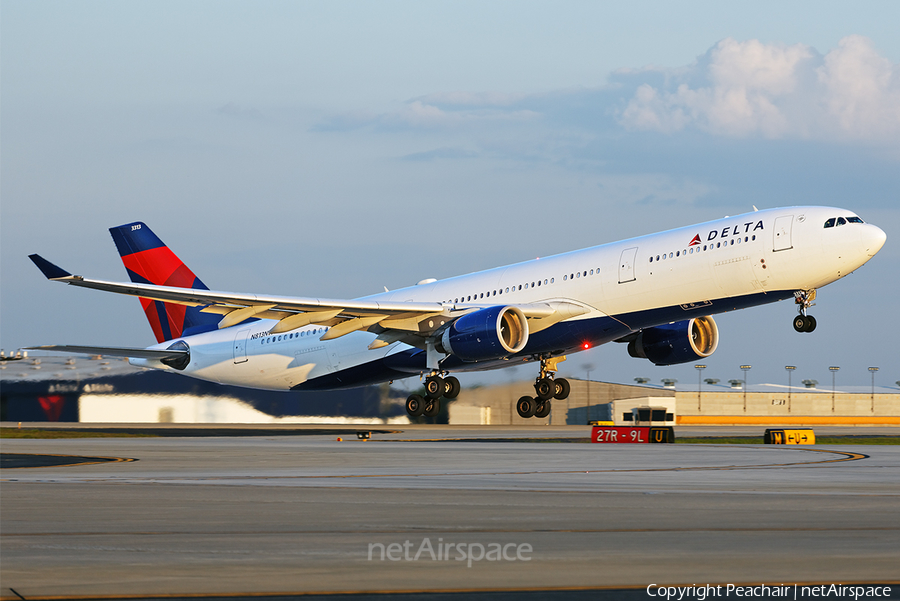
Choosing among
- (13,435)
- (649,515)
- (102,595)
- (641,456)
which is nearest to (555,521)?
(649,515)

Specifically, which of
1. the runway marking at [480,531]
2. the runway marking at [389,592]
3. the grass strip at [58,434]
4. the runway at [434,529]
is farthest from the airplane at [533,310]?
the runway marking at [389,592]

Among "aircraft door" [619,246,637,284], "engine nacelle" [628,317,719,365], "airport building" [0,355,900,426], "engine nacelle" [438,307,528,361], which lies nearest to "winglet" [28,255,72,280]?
"engine nacelle" [438,307,528,361]

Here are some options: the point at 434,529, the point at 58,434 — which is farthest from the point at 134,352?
the point at 434,529

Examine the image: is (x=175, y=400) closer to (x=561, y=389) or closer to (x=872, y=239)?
(x=561, y=389)

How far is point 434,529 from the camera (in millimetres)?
13758

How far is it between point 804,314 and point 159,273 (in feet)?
113

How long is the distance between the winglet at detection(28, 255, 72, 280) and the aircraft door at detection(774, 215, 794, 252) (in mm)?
23532

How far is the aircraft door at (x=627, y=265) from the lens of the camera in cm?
3762

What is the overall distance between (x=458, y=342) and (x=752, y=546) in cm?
2740

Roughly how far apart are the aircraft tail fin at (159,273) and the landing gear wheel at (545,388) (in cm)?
1917

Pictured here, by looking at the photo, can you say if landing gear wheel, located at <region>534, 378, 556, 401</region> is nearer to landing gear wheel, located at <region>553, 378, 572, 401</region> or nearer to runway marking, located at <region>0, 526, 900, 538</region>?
landing gear wheel, located at <region>553, 378, 572, 401</region>

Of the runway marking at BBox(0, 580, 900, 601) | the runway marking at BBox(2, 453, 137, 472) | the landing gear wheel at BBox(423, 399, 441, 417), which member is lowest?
the runway marking at BBox(2, 453, 137, 472)

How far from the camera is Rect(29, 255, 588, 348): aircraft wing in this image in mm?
37812

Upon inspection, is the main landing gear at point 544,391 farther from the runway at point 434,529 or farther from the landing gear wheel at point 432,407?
the runway at point 434,529
